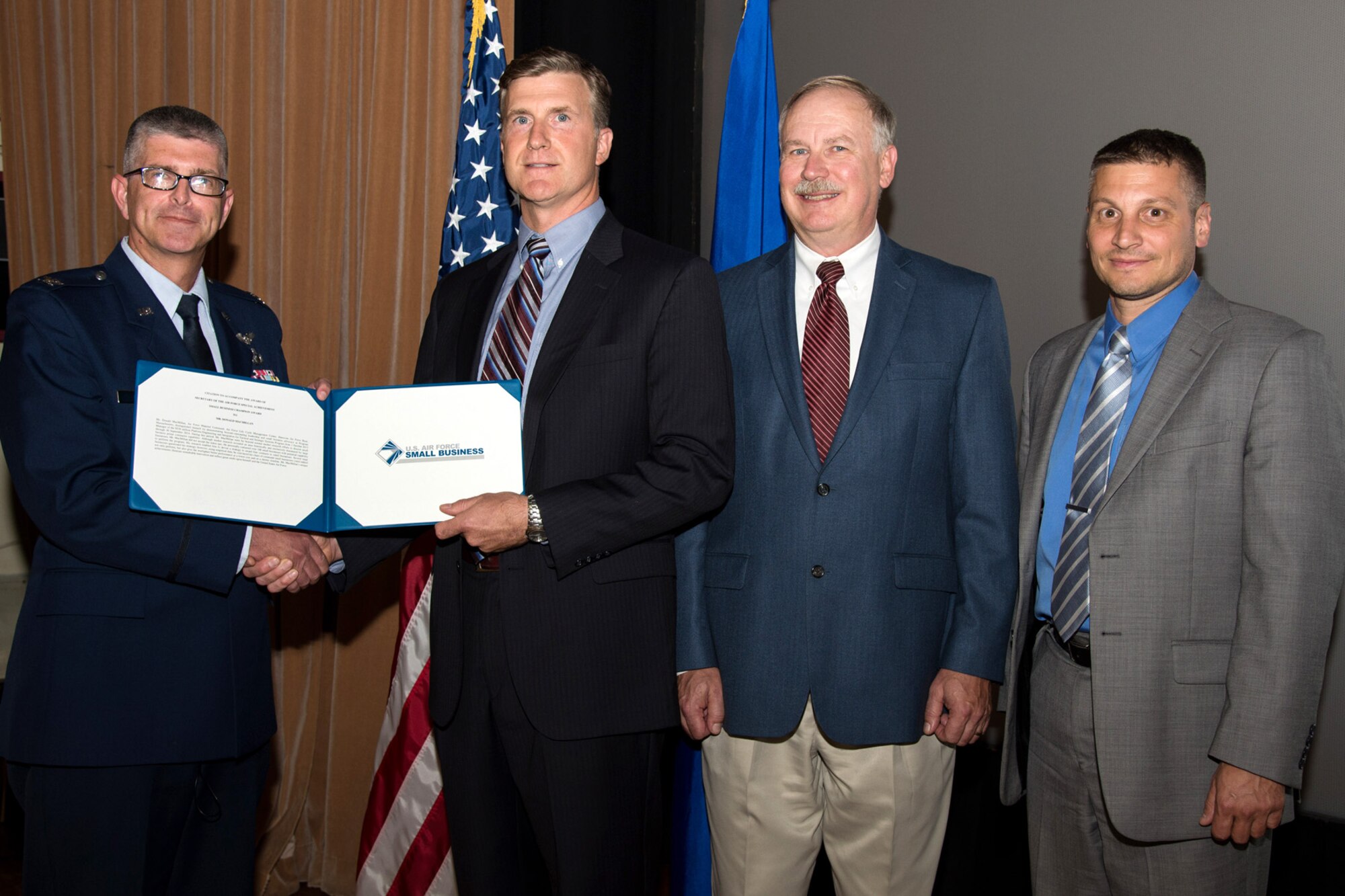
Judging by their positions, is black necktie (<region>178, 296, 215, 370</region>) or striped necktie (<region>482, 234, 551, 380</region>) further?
black necktie (<region>178, 296, 215, 370</region>)

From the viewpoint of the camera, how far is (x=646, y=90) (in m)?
3.69

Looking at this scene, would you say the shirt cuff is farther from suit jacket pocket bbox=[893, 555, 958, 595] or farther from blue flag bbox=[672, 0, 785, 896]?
blue flag bbox=[672, 0, 785, 896]

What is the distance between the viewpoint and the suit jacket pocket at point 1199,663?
1.90 metres

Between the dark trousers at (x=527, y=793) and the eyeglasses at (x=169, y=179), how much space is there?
1.02 metres

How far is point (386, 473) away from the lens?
1947 millimetres

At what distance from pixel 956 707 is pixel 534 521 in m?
0.91

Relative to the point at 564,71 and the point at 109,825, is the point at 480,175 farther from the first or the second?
the point at 109,825

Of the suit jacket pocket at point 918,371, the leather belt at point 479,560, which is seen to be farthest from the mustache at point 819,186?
the leather belt at point 479,560

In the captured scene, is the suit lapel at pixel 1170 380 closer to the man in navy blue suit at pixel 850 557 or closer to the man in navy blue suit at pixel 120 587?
the man in navy blue suit at pixel 850 557

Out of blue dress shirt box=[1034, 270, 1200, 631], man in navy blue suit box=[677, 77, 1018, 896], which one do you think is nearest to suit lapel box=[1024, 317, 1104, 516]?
blue dress shirt box=[1034, 270, 1200, 631]

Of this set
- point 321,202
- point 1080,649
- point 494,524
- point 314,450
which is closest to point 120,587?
point 314,450

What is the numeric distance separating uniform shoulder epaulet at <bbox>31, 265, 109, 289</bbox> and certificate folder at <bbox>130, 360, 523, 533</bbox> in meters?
0.33

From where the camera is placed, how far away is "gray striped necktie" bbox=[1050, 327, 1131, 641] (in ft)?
6.60

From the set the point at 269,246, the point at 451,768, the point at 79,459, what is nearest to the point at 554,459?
the point at 451,768
